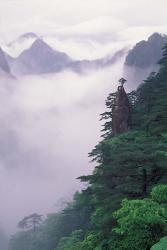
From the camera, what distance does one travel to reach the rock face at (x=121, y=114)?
51.2 m

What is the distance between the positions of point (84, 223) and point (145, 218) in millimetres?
48598

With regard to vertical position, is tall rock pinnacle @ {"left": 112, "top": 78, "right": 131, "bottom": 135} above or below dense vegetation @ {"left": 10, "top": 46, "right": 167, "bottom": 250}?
above

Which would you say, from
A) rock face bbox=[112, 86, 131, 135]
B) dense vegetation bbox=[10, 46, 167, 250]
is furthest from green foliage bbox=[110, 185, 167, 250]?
rock face bbox=[112, 86, 131, 135]

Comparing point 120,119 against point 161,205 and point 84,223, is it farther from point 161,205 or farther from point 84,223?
point 161,205

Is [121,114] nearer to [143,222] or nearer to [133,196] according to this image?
[133,196]

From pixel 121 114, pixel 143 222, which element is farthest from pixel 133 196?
pixel 121 114

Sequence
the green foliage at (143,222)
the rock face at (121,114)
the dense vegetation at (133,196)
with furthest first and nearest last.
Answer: the rock face at (121,114)
the dense vegetation at (133,196)
the green foliage at (143,222)

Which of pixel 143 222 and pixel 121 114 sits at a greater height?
pixel 121 114

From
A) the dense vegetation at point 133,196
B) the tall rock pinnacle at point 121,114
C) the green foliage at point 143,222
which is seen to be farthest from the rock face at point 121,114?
the green foliage at point 143,222

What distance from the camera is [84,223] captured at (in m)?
68.8

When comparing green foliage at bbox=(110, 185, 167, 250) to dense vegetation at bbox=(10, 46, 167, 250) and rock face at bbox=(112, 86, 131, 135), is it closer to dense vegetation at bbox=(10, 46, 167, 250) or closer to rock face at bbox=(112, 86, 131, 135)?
dense vegetation at bbox=(10, 46, 167, 250)

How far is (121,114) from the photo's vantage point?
51.8 meters

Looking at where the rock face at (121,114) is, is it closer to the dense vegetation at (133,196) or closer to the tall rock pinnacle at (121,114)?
the tall rock pinnacle at (121,114)

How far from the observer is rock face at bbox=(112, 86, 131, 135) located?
51156 mm
